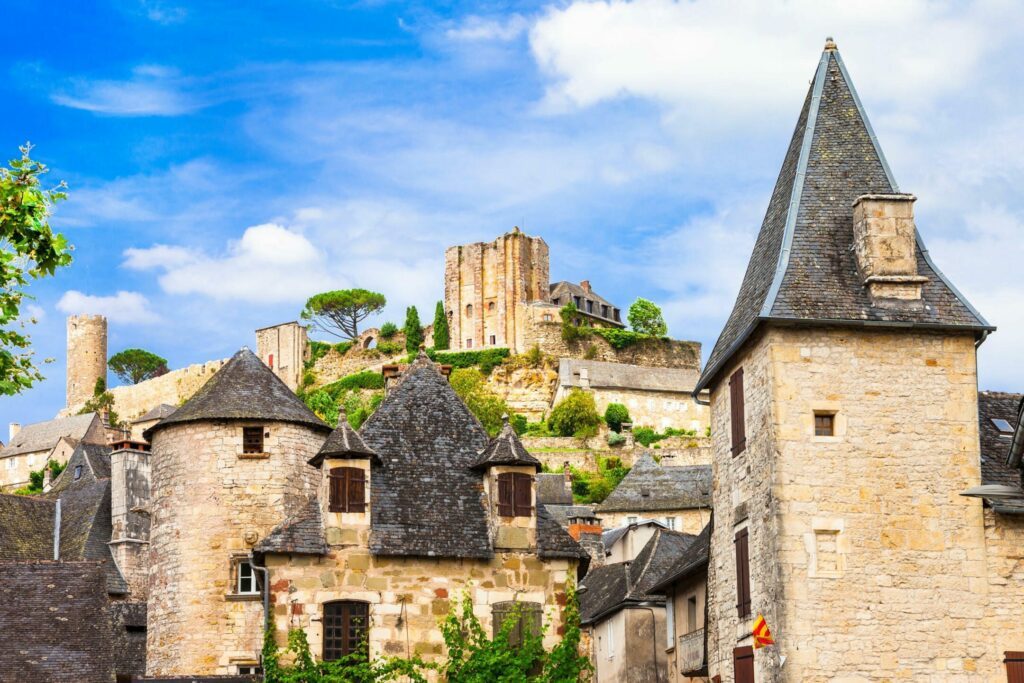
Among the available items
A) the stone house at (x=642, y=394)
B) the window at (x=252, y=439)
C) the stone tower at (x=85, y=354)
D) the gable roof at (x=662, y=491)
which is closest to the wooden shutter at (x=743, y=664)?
the window at (x=252, y=439)

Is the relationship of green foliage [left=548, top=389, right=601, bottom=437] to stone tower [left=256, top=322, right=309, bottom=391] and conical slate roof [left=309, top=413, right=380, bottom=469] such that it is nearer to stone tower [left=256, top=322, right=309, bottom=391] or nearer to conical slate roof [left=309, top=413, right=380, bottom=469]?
stone tower [left=256, top=322, right=309, bottom=391]

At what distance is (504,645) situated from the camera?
28.9 m

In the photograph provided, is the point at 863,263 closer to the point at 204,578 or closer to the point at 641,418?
the point at 204,578

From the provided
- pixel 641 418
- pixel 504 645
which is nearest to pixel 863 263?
pixel 504 645

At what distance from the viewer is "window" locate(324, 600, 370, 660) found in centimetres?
2850

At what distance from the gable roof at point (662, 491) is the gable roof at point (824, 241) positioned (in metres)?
42.8

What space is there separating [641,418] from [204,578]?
252 feet

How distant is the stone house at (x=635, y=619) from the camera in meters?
37.0

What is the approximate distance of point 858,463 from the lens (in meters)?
25.1

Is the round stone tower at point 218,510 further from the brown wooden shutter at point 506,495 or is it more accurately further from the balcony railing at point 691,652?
the balcony railing at point 691,652

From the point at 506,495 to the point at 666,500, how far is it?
143 ft

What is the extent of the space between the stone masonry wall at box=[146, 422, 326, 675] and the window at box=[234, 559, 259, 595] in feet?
0.53

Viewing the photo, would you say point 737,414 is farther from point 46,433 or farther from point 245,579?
point 46,433

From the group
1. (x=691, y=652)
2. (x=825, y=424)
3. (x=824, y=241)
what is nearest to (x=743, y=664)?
(x=825, y=424)
